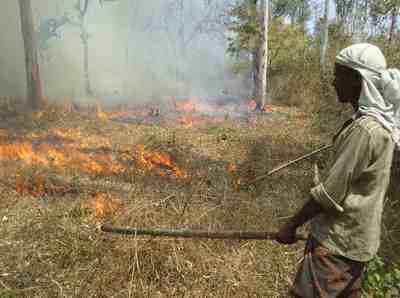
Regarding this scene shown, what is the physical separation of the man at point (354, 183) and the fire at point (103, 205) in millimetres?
3029

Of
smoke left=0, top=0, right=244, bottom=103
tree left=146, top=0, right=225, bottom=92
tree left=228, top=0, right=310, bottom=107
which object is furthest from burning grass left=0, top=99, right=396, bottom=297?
tree left=146, top=0, right=225, bottom=92

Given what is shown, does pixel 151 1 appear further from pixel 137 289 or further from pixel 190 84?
pixel 137 289

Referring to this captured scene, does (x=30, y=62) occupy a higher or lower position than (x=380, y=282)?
higher

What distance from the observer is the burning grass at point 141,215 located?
3.04 meters

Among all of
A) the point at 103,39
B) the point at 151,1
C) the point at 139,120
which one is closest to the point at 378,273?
the point at 139,120

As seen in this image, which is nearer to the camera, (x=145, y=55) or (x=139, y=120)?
(x=139, y=120)

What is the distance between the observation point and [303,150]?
7051 mm

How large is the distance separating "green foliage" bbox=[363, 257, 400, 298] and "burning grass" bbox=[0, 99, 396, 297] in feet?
2.33

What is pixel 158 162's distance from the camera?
6.42 metres

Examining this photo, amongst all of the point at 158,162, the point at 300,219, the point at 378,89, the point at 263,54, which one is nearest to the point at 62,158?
the point at 158,162

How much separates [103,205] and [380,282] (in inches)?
137

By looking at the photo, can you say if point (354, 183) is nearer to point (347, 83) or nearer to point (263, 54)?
point (347, 83)

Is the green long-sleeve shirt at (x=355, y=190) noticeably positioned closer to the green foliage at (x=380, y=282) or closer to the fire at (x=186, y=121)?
the green foliage at (x=380, y=282)

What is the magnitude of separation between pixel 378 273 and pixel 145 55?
29536mm
